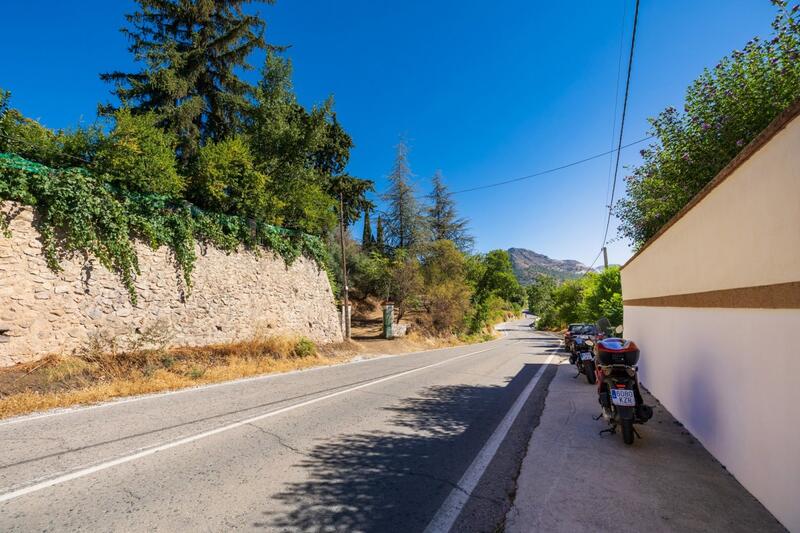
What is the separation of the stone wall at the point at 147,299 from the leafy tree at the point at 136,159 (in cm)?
213

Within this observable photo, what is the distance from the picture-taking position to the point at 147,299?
12281 mm

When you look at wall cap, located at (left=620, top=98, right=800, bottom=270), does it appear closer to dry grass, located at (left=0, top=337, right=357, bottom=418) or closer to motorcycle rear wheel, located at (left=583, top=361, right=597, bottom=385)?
motorcycle rear wheel, located at (left=583, top=361, right=597, bottom=385)

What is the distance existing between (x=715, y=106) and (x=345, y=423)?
470 inches

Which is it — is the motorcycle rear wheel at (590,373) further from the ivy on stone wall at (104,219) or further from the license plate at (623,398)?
the ivy on stone wall at (104,219)

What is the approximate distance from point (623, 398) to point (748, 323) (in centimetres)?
201

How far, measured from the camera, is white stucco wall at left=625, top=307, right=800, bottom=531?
294 centimetres

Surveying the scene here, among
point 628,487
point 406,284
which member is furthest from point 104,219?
point 406,284

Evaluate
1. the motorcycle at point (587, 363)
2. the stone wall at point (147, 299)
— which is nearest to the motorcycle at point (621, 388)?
the motorcycle at point (587, 363)

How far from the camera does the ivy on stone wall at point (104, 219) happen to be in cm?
960

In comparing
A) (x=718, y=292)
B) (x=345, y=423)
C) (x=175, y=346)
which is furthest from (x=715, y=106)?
(x=175, y=346)

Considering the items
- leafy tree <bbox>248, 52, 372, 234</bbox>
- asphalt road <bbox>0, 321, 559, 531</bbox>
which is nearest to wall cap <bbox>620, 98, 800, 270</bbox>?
asphalt road <bbox>0, 321, 559, 531</bbox>

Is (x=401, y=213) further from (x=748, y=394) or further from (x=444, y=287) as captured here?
(x=748, y=394)

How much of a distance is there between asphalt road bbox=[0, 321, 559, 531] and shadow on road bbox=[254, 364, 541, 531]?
0.02m

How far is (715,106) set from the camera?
980 centimetres
